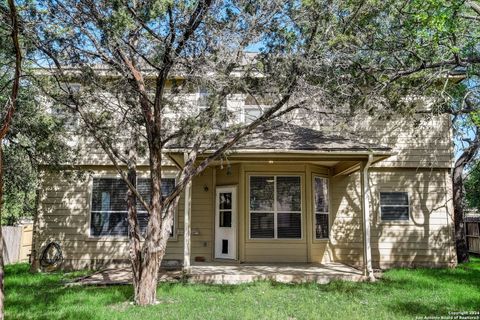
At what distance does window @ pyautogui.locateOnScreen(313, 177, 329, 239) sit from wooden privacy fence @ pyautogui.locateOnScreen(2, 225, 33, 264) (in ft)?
33.7

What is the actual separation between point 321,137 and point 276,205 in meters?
2.24

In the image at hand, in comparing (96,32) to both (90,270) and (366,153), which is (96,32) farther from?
(90,270)

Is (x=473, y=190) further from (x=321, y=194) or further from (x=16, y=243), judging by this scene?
(x=16, y=243)

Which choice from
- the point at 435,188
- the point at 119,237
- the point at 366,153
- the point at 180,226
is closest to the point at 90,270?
the point at 119,237

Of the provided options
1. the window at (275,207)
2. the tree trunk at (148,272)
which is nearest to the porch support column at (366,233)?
the window at (275,207)

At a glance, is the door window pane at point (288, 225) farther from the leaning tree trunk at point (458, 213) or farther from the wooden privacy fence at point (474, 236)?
the wooden privacy fence at point (474, 236)

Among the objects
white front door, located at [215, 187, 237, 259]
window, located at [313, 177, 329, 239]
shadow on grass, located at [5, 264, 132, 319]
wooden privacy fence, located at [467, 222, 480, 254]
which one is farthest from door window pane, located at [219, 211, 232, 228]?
wooden privacy fence, located at [467, 222, 480, 254]

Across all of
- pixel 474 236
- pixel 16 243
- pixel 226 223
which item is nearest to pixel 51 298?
pixel 226 223

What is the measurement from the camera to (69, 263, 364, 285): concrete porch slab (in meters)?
8.44

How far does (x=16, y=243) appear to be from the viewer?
45.7ft

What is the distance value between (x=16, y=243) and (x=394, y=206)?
13022 millimetres

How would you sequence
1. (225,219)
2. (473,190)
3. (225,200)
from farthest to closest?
(473,190) < (225,200) < (225,219)

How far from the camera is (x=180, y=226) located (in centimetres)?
1110

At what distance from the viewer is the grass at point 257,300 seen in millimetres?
5840
